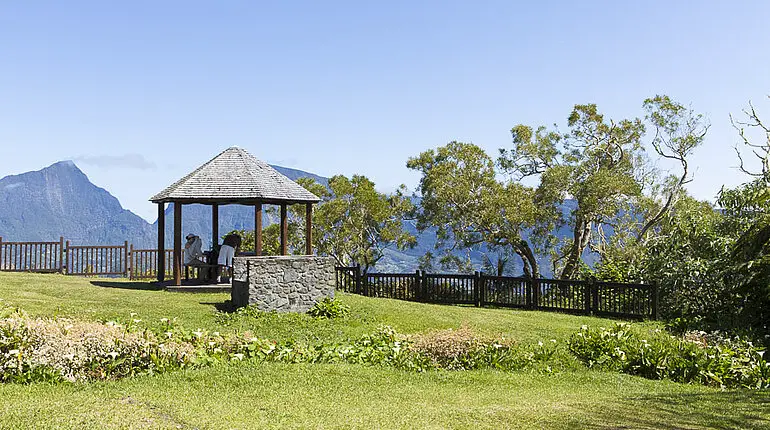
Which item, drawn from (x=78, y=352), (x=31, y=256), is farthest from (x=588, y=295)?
(x=31, y=256)

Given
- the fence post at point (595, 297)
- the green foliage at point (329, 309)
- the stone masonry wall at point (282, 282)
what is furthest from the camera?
the fence post at point (595, 297)

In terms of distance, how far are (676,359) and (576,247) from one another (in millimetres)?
17219

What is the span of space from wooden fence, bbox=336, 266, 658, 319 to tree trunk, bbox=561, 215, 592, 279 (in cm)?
654

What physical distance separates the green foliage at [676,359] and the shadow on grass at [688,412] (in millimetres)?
1280

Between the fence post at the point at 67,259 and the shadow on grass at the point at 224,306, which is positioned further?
the fence post at the point at 67,259

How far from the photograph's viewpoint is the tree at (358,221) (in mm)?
29391

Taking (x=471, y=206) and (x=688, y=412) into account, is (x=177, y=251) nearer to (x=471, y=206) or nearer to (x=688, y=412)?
(x=471, y=206)

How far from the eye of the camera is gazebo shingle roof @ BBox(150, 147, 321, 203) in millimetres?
18438

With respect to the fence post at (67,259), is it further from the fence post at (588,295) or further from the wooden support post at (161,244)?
the fence post at (588,295)

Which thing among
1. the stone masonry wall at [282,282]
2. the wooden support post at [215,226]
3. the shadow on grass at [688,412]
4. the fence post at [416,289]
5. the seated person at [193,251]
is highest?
the wooden support post at [215,226]

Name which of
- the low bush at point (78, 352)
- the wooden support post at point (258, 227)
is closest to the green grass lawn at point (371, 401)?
the low bush at point (78, 352)

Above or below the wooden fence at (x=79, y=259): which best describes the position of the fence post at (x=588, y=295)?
below

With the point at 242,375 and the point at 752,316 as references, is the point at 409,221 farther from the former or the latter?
the point at 242,375

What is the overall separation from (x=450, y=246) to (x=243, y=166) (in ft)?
34.7
